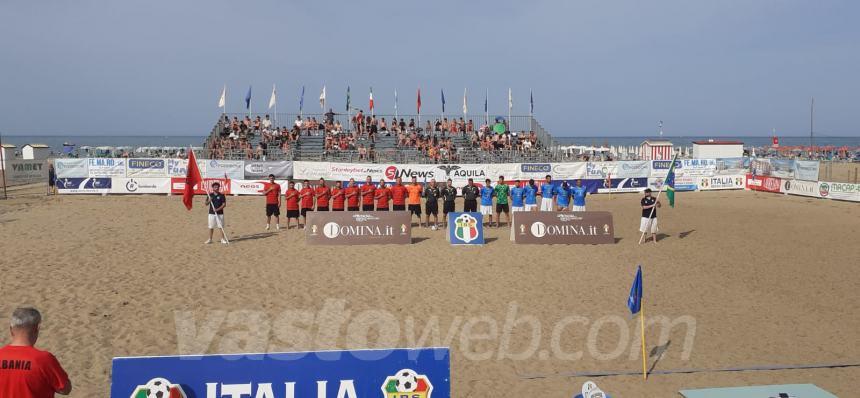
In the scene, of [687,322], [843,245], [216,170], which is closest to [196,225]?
[216,170]

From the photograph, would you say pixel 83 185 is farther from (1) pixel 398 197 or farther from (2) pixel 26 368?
(2) pixel 26 368

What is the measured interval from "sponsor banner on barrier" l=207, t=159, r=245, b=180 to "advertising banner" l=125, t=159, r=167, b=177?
194cm

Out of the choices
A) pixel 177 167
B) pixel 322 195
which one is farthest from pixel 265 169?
pixel 322 195

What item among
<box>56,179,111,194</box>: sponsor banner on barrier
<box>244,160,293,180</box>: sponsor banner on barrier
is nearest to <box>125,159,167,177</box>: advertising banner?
<box>56,179,111,194</box>: sponsor banner on barrier

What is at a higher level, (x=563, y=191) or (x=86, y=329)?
(x=563, y=191)

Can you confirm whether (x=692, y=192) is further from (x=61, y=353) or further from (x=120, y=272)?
(x=61, y=353)

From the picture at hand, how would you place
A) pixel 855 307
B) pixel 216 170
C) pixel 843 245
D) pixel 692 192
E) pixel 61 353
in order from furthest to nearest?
pixel 692 192 < pixel 216 170 < pixel 843 245 < pixel 855 307 < pixel 61 353

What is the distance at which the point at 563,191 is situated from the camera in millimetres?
19797

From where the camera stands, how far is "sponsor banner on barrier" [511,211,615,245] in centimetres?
1650

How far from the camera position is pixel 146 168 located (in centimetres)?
2927

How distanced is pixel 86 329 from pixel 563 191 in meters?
14.6

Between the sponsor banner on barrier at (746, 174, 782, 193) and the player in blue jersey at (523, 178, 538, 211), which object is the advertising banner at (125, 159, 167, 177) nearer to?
the player in blue jersey at (523, 178, 538, 211)

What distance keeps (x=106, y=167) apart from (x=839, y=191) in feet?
111

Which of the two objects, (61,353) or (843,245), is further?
(843,245)
